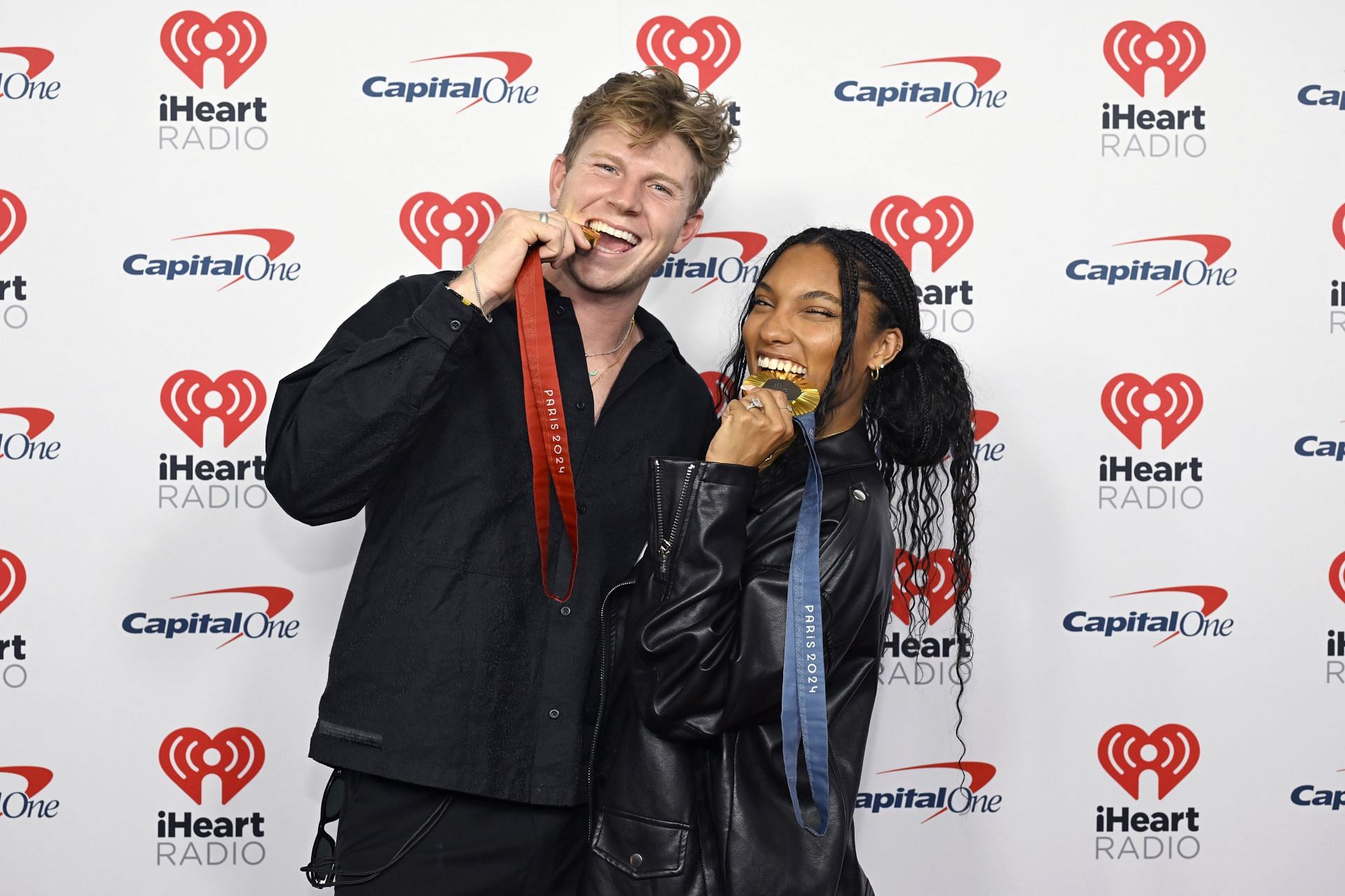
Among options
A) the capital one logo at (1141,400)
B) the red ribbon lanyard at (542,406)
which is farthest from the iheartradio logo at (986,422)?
the red ribbon lanyard at (542,406)

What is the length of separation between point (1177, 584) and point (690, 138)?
1795 millimetres

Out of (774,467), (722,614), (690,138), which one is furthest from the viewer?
(690,138)

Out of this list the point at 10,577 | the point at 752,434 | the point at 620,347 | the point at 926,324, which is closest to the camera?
the point at 752,434

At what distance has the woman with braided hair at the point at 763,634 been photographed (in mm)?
1682

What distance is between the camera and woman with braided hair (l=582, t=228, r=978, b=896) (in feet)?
5.52

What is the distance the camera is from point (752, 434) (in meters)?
1.75

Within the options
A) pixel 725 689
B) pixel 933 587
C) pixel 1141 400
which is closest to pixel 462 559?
pixel 725 689

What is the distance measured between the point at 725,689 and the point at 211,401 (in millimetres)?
1718

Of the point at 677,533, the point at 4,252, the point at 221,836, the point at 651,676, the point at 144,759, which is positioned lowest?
the point at 221,836

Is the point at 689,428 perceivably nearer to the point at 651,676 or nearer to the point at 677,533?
the point at 677,533

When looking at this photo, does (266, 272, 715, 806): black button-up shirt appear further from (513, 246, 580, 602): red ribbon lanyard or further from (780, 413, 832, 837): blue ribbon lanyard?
(780, 413, 832, 837): blue ribbon lanyard

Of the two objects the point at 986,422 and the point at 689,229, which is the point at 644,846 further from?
the point at 986,422

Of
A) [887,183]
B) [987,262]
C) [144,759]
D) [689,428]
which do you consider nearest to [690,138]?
[689,428]

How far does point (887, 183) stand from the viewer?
282 centimetres
